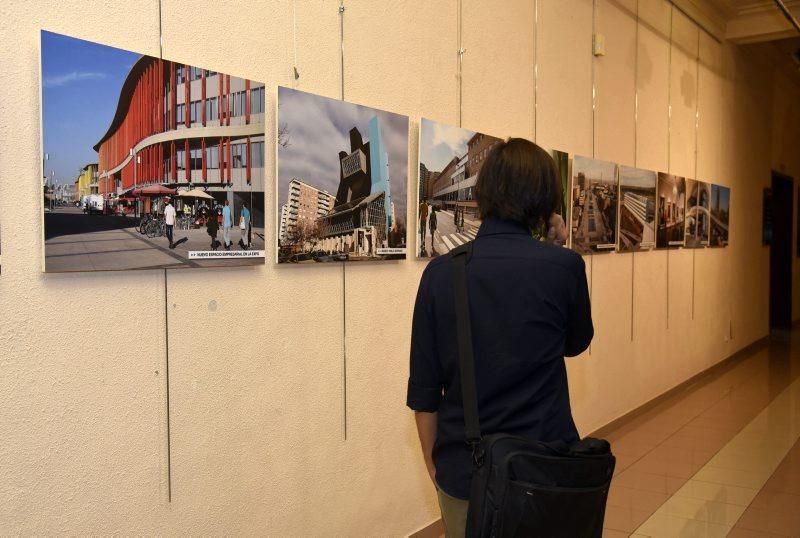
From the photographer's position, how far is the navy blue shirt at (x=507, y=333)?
175cm

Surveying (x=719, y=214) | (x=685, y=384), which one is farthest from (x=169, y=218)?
(x=719, y=214)

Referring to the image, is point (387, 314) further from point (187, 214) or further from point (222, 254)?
point (187, 214)

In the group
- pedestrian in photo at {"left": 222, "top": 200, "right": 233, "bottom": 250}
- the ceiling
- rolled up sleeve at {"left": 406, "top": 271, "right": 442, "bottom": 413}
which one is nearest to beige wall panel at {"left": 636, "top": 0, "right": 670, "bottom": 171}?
the ceiling

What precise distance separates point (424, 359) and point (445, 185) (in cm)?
220

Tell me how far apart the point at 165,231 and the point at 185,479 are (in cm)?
90

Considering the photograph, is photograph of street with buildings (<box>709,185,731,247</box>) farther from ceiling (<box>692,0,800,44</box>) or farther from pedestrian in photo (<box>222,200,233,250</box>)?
pedestrian in photo (<box>222,200,233,250</box>)

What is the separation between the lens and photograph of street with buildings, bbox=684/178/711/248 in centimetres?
792

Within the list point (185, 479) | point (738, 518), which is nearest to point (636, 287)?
point (738, 518)

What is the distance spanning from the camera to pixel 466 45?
4180 mm

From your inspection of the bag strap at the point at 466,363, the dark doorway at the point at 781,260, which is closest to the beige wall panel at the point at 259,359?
the bag strap at the point at 466,363

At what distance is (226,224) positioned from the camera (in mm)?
2695

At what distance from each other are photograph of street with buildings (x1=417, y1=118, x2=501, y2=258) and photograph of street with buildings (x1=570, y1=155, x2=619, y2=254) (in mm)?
1542

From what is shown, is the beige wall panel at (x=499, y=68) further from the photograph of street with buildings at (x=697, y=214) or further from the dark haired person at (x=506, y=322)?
the photograph of street with buildings at (x=697, y=214)

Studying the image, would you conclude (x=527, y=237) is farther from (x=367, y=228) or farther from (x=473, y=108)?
(x=473, y=108)
